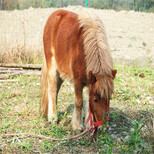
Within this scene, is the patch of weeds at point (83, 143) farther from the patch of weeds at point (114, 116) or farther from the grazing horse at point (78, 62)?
the patch of weeds at point (114, 116)

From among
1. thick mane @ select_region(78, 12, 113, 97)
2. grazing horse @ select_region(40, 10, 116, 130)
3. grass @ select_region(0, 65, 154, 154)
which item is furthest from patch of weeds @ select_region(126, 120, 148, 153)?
thick mane @ select_region(78, 12, 113, 97)

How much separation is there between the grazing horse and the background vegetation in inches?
323

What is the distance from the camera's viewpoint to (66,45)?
4.07m

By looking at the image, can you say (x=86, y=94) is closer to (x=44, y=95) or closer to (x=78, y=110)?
(x=44, y=95)

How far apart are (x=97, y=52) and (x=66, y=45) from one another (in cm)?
90

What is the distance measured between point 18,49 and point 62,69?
182 inches

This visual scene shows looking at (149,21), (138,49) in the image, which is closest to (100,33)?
(138,49)

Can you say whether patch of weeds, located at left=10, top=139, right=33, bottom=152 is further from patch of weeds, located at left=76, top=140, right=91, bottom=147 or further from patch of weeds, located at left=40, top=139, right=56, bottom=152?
patch of weeds, located at left=76, top=140, right=91, bottom=147

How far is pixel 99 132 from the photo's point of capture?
3.67 m

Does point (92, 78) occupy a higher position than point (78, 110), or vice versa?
point (92, 78)

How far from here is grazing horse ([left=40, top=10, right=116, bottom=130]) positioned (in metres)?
3.14

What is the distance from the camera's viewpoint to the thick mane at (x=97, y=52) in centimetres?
310

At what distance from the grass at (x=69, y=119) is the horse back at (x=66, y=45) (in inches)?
38.8

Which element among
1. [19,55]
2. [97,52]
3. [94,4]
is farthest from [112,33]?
[97,52]
